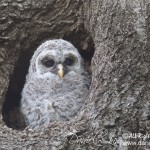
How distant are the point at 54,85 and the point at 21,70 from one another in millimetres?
748

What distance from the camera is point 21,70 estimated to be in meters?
4.31

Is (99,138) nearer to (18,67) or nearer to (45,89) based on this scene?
(45,89)

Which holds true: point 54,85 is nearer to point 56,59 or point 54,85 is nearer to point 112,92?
point 56,59

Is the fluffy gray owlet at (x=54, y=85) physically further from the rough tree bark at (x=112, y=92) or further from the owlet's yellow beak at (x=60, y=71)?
the rough tree bark at (x=112, y=92)

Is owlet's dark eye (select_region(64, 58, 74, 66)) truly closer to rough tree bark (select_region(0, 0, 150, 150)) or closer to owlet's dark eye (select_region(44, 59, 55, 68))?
owlet's dark eye (select_region(44, 59, 55, 68))

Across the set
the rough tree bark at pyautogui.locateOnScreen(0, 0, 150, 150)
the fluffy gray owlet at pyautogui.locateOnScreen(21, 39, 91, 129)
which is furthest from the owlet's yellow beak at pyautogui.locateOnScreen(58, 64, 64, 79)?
the rough tree bark at pyautogui.locateOnScreen(0, 0, 150, 150)

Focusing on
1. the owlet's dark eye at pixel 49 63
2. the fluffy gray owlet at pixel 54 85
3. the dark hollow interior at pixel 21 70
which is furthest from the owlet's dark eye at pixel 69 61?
the dark hollow interior at pixel 21 70

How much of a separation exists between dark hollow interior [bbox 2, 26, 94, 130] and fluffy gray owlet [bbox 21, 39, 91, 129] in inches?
6.5

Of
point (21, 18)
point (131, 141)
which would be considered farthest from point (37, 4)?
point (131, 141)

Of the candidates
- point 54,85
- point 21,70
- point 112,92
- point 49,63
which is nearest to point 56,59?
point 49,63

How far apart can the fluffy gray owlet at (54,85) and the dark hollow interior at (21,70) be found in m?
0.17

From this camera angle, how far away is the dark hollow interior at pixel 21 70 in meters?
3.88

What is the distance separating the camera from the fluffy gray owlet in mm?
3487

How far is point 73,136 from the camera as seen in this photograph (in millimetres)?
2711
